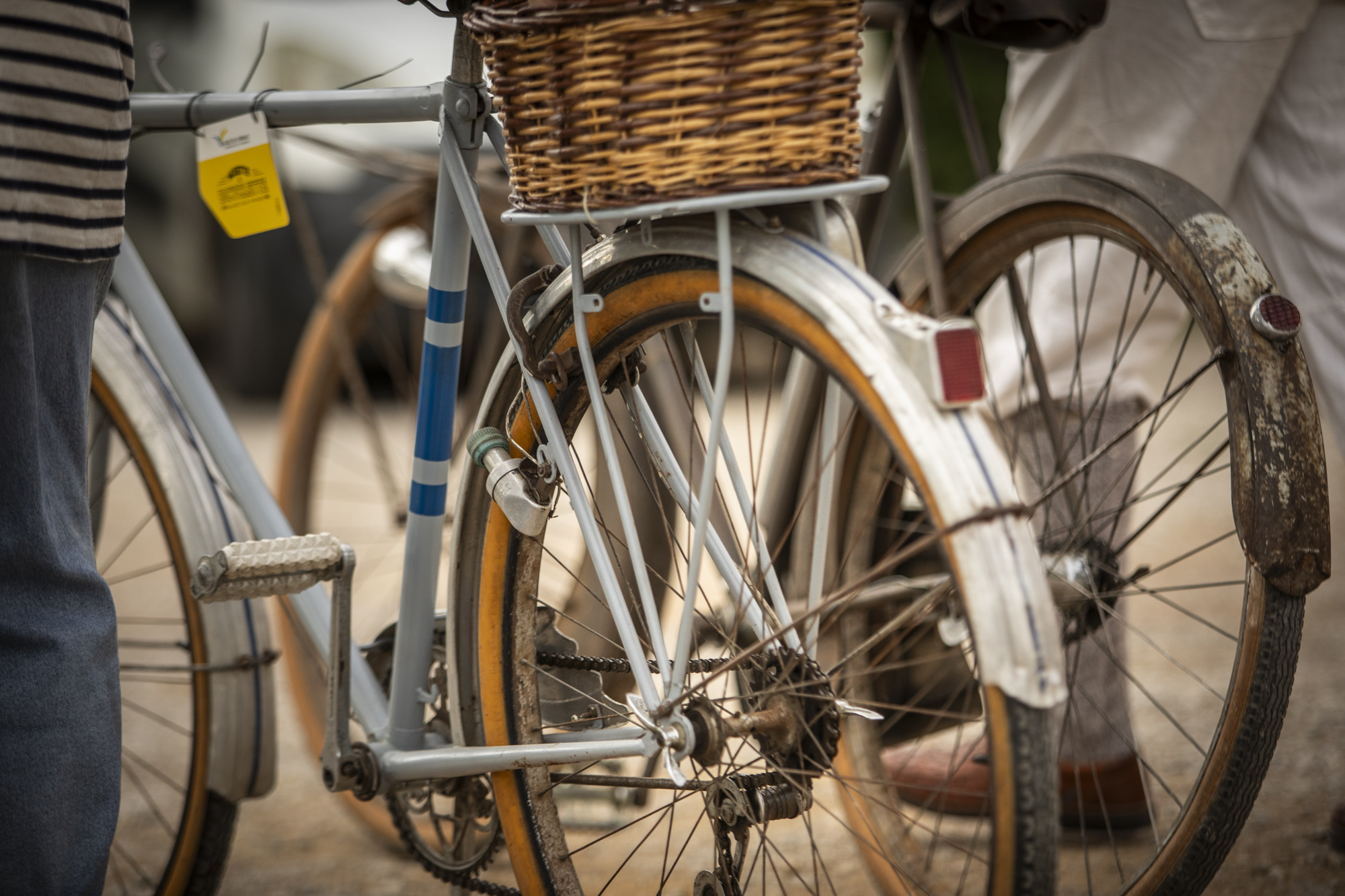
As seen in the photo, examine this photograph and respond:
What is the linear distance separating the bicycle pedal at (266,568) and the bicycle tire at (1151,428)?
81cm

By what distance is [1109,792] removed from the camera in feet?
5.61

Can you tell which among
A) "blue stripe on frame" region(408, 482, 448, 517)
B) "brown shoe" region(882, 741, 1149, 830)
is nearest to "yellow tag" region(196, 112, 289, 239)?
"blue stripe on frame" region(408, 482, 448, 517)

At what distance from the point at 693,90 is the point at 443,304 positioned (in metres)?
0.49

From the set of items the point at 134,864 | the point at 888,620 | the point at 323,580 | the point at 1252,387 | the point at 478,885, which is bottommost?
the point at 134,864

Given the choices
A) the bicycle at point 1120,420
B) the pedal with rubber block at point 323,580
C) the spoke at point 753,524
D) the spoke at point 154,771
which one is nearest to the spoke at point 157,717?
the spoke at point 154,771

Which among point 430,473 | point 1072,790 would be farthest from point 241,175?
point 1072,790

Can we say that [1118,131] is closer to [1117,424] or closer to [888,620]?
[1117,424]

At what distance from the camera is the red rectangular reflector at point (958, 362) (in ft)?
2.59

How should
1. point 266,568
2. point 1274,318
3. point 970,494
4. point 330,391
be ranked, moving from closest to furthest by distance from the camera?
point 970,494 < point 1274,318 < point 266,568 < point 330,391

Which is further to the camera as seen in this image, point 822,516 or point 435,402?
point 435,402

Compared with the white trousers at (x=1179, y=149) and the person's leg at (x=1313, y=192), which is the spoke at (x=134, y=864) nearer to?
the white trousers at (x=1179, y=149)

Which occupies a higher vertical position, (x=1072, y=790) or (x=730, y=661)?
(x=730, y=661)

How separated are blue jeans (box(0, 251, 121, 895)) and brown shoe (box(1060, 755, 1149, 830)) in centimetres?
131

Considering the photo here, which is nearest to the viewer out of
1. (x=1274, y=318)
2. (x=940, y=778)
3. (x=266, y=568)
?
(x=1274, y=318)
